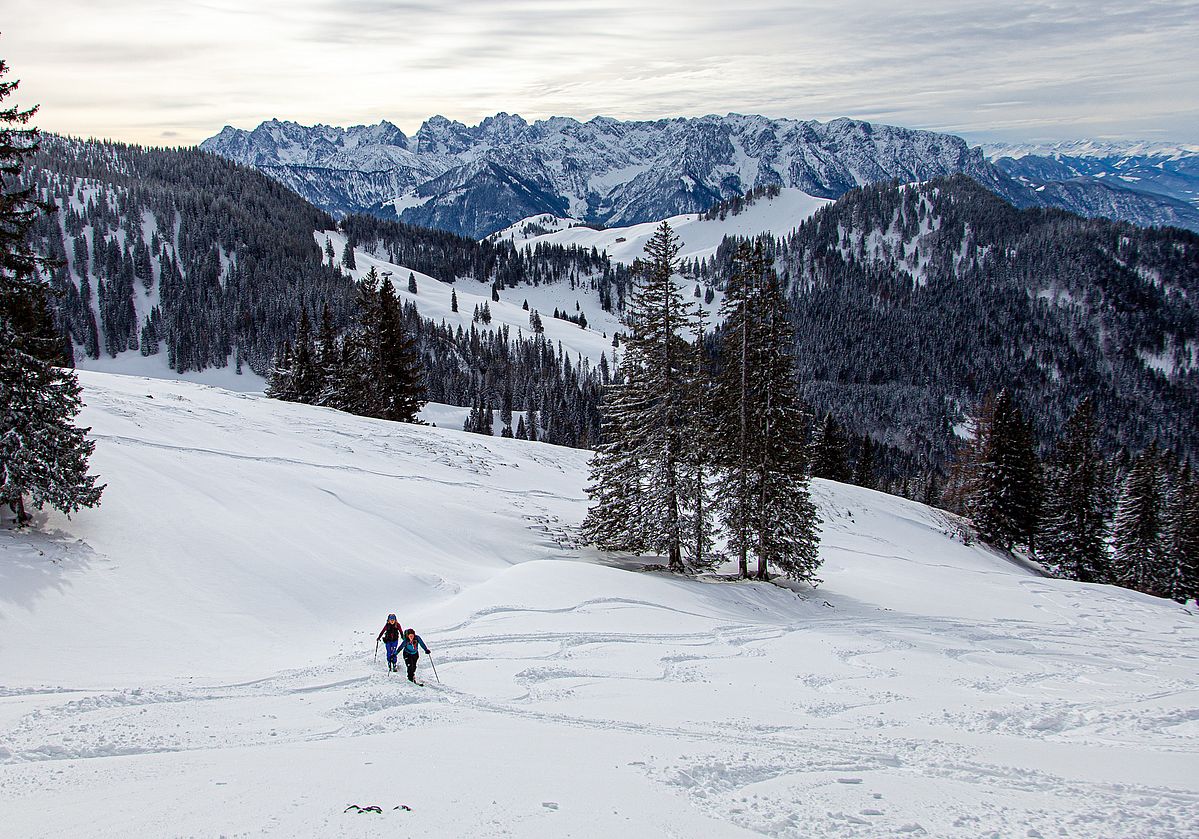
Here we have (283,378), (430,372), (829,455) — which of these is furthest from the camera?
(430,372)

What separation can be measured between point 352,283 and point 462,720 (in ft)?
660

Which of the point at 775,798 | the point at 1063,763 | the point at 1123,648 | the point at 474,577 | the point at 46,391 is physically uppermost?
the point at 46,391

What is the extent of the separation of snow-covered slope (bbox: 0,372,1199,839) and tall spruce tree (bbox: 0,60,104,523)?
1249 millimetres

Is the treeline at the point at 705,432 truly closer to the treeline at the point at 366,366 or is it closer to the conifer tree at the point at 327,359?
the treeline at the point at 366,366

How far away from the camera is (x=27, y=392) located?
14.8 metres

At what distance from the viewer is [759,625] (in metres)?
18.4

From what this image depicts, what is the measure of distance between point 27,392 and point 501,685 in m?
12.9

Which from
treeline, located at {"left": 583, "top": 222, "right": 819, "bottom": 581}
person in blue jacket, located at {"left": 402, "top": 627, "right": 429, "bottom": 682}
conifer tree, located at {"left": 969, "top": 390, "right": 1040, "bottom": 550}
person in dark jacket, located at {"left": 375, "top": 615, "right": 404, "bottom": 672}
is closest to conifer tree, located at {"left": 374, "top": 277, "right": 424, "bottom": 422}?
treeline, located at {"left": 583, "top": 222, "right": 819, "bottom": 581}

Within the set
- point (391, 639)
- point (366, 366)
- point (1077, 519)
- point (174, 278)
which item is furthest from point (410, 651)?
point (174, 278)

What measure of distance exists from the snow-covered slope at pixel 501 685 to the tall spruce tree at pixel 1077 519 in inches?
823

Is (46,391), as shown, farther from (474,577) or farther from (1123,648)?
(1123,648)

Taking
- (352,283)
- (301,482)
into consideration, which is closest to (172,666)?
(301,482)

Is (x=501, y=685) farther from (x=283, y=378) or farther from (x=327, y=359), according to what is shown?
(x=283, y=378)

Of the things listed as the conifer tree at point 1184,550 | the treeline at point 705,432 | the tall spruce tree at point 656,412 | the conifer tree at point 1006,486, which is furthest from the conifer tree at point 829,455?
the tall spruce tree at point 656,412
